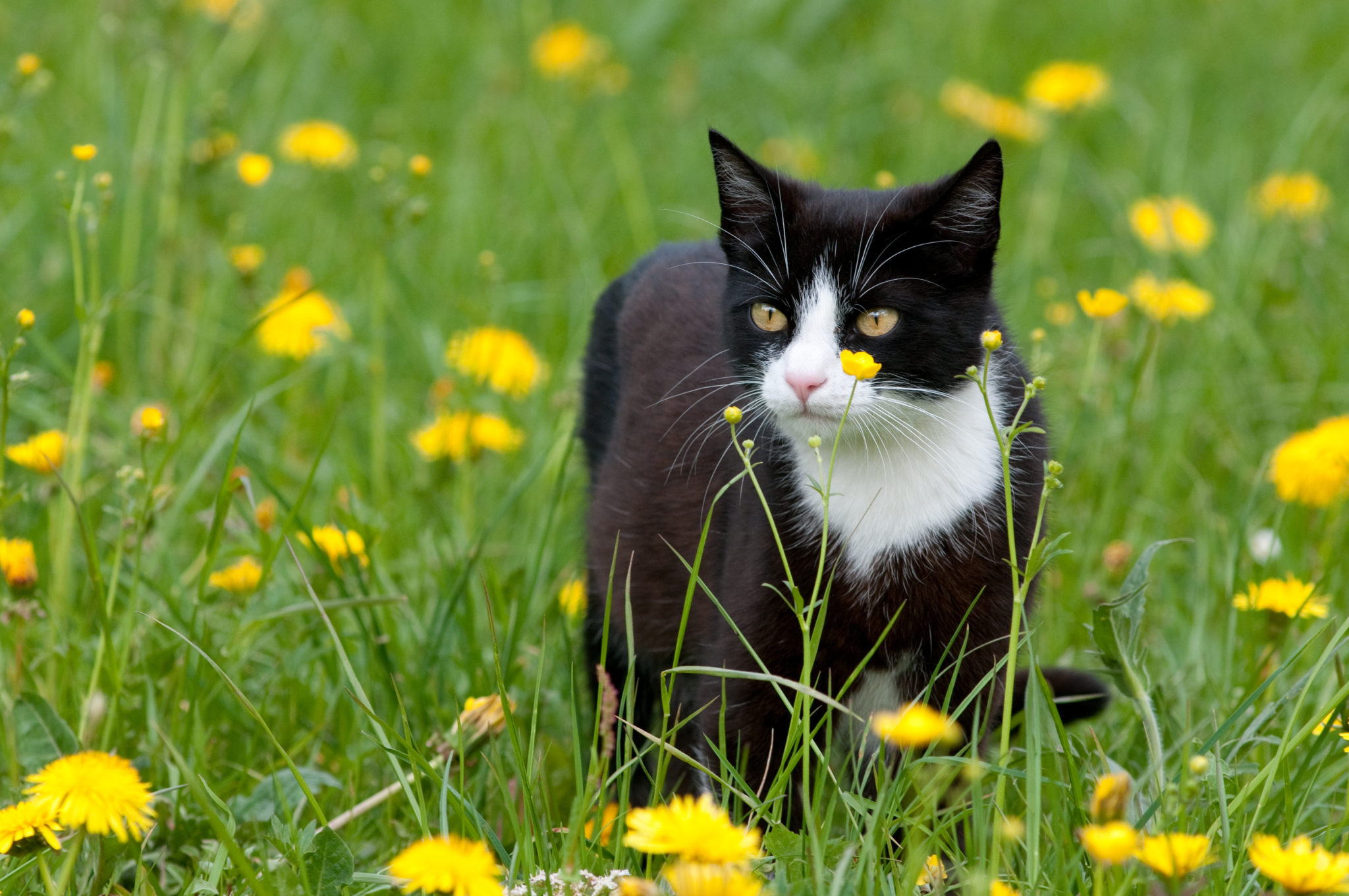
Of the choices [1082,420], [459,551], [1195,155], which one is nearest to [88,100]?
[459,551]

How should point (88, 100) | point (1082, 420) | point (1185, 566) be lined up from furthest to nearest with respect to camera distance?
point (88, 100)
point (1082, 420)
point (1185, 566)

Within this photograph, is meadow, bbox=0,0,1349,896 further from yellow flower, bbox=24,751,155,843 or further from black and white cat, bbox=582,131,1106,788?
black and white cat, bbox=582,131,1106,788

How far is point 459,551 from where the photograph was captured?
262cm

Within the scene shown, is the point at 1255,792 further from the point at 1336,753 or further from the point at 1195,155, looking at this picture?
the point at 1195,155

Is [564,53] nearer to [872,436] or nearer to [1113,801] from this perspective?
[872,436]

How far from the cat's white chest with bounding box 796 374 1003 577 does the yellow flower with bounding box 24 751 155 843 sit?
0.93 m

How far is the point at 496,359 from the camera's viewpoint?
9.46 ft

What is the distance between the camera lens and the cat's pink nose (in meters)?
1.69

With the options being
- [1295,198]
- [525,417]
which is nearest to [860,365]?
[525,417]

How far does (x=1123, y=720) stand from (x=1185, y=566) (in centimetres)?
79

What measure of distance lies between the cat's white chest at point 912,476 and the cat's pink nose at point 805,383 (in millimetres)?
112

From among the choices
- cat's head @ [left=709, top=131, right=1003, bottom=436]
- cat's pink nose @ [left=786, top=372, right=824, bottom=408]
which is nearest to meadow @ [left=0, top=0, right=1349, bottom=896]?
cat's head @ [left=709, top=131, right=1003, bottom=436]

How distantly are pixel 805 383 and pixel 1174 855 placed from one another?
75cm

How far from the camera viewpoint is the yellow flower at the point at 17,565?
193 cm
